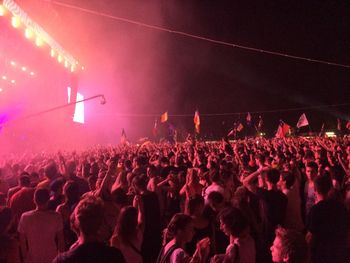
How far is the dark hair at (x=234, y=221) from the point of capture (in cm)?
326

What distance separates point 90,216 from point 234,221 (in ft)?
4.43

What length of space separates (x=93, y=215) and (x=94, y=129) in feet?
141

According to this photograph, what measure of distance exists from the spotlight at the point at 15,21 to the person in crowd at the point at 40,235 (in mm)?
9605

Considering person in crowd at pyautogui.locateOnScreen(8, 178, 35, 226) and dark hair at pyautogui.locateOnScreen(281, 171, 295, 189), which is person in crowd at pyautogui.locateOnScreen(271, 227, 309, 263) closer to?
dark hair at pyautogui.locateOnScreen(281, 171, 295, 189)

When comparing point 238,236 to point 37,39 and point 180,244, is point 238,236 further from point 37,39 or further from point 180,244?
point 37,39

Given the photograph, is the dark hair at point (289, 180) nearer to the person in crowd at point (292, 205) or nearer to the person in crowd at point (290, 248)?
the person in crowd at point (292, 205)

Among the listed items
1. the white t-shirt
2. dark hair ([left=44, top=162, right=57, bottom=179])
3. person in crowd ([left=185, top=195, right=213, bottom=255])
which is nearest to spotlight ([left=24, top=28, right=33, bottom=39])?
dark hair ([left=44, top=162, right=57, bottom=179])

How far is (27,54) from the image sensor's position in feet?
51.5

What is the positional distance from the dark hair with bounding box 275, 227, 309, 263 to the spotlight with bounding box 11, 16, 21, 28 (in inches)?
464

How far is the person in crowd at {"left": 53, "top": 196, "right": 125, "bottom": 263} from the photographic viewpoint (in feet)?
7.85

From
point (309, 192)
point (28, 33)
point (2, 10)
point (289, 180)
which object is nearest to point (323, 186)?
point (289, 180)

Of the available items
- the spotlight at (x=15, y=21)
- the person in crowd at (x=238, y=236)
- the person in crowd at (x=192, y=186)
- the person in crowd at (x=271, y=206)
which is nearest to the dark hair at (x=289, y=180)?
the person in crowd at (x=271, y=206)

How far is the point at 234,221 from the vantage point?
328 centimetres

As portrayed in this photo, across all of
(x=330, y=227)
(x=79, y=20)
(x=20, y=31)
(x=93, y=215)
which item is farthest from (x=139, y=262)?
(x=79, y=20)
